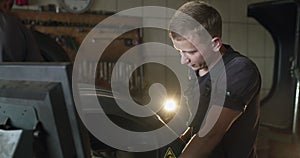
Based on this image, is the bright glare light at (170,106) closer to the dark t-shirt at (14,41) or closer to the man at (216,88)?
the man at (216,88)

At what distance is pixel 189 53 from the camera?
1.17 meters

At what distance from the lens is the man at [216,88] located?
43.4 inches

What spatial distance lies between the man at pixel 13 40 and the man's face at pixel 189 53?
20.0 inches

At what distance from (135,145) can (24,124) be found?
570 mm

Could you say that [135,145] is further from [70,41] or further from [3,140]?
[70,41]

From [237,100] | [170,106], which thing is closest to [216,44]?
[237,100]

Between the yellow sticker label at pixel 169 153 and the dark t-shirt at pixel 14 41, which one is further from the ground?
the dark t-shirt at pixel 14 41

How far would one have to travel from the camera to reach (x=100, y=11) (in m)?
2.95

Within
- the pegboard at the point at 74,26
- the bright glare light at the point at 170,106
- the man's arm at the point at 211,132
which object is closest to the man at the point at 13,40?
the man's arm at the point at 211,132

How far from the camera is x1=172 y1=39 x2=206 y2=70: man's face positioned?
1.15 meters

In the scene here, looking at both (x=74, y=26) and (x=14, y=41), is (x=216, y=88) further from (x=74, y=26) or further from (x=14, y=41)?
(x=74, y=26)

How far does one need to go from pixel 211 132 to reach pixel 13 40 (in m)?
0.70

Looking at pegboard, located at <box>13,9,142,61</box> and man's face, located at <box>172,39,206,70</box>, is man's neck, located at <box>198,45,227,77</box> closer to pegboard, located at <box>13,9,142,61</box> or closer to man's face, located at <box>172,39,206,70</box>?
man's face, located at <box>172,39,206,70</box>

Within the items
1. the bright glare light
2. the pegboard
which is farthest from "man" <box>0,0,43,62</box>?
the pegboard
